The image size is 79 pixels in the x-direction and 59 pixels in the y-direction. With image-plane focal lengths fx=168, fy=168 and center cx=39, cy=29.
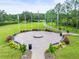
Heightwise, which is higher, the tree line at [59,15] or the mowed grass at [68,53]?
the tree line at [59,15]

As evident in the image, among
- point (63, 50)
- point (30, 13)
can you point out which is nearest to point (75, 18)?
point (30, 13)

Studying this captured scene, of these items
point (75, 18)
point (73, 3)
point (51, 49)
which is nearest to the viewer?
Result: point (51, 49)

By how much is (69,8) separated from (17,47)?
2987 cm

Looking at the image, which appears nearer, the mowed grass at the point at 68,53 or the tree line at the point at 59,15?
the mowed grass at the point at 68,53

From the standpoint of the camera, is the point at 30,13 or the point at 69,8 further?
the point at 30,13

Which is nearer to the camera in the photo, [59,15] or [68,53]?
[68,53]

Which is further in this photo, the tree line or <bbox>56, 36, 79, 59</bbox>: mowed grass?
the tree line

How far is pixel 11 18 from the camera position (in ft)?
195

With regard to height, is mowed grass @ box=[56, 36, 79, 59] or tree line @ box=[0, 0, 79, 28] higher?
tree line @ box=[0, 0, 79, 28]

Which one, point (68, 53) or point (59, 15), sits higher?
point (59, 15)

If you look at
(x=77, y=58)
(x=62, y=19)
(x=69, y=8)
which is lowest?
(x=77, y=58)

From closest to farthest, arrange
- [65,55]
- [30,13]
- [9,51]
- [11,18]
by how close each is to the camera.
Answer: [65,55], [9,51], [30,13], [11,18]

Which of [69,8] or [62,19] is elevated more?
[69,8]

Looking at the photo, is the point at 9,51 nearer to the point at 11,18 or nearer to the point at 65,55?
the point at 65,55
